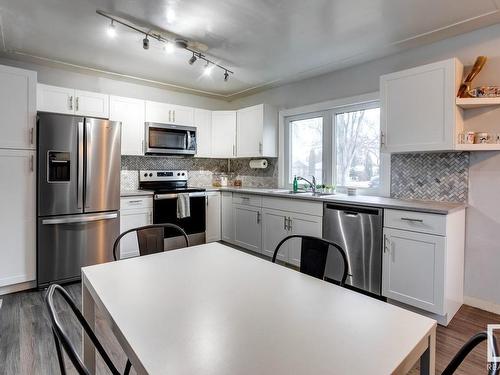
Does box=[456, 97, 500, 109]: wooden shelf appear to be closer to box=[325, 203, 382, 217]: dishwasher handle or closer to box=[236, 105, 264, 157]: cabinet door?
box=[325, 203, 382, 217]: dishwasher handle

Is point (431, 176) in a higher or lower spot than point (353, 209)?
higher

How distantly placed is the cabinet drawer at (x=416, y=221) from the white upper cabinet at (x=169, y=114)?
3.06 metres

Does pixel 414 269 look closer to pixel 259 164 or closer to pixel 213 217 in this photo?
pixel 259 164

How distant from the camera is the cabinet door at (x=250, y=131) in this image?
4.17m

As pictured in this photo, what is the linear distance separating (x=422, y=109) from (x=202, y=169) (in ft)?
11.0

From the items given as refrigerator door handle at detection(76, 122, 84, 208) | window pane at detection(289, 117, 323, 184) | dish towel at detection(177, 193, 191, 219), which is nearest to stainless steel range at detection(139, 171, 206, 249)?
dish towel at detection(177, 193, 191, 219)

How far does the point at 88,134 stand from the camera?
3.06 meters

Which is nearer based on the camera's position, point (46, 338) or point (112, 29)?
point (46, 338)

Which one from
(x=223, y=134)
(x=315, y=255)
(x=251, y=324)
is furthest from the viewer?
(x=223, y=134)

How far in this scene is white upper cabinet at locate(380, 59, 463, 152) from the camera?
7.81 ft

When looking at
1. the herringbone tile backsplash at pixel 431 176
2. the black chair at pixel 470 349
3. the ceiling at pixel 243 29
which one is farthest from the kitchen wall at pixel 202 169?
the black chair at pixel 470 349

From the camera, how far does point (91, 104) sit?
138 inches

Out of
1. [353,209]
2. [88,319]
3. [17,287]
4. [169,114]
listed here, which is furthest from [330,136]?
[17,287]

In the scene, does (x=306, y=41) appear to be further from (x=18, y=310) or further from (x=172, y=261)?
(x=18, y=310)
